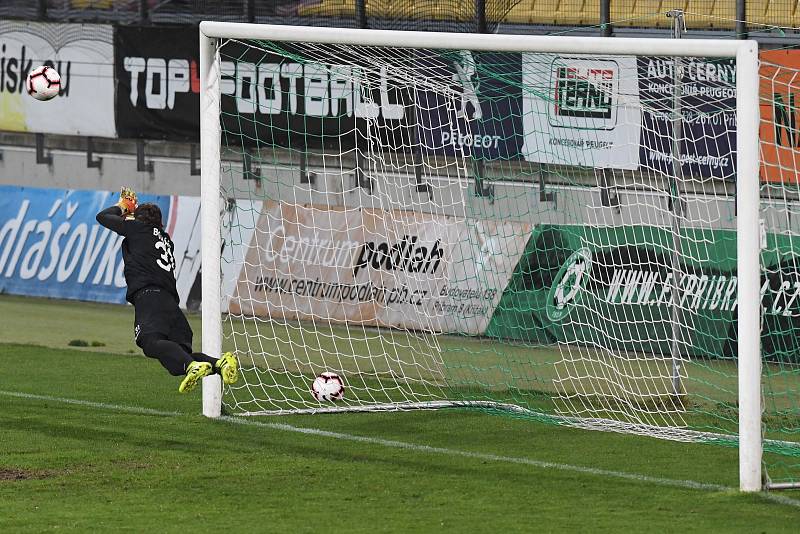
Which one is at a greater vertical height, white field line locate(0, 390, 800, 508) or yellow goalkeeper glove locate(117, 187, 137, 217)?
yellow goalkeeper glove locate(117, 187, 137, 217)

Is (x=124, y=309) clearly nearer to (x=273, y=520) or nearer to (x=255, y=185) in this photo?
(x=255, y=185)

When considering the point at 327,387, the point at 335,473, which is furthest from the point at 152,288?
the point at 335,473

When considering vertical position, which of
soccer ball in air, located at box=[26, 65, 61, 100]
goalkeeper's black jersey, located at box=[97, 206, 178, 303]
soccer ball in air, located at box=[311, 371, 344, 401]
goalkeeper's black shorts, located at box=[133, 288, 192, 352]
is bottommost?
soccer ball in air, located at box=[311, 371, 344, 401]

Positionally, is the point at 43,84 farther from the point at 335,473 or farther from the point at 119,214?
the point at 335,473

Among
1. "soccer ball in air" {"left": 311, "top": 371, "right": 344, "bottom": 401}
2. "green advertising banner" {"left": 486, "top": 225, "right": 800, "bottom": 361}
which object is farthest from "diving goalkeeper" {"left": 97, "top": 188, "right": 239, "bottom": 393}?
"green advertising banner" {"left": 486, "top": 225, "right": 800, "bottom": 361}

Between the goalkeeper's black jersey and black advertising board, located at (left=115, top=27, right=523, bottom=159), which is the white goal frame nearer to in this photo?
the goalkeeper's black jersey

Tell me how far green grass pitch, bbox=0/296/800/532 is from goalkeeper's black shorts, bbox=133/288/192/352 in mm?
759

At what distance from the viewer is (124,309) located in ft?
61.4

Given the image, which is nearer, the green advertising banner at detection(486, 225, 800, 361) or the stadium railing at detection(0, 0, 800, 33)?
the green advertising banner at detection(486, 225, 800, 361)

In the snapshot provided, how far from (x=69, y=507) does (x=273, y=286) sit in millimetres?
9119

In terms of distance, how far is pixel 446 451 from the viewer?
10195 mm

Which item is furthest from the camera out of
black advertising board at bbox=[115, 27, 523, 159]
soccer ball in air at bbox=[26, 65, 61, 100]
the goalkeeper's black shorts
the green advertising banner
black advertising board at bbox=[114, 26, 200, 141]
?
black advertising board at bbox=[114, 26, 200, 141]

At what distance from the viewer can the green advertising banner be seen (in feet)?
44.2

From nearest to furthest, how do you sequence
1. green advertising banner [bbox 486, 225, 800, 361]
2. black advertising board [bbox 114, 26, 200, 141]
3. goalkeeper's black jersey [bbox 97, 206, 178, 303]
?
1. goalkeeper's black jersey [bbox 97, 206, 178, 303]
2. green advertising banner [bbox 486, 225, 800, 361]
3. black advertising board [bbox 114, 26, 200, 141]
